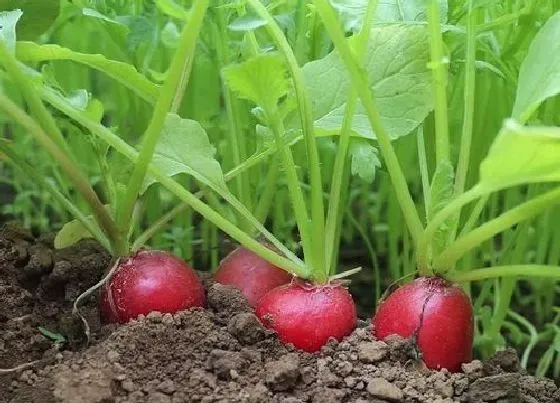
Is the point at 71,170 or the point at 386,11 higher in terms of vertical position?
the point at 386,11

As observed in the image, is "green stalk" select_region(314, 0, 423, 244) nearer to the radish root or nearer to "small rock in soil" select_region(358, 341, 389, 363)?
"small rock in soil" select_region(358, 341, 389, 363)

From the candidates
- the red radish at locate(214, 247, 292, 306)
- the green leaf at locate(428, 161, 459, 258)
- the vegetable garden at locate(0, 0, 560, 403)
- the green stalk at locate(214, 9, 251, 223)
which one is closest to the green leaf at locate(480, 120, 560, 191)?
the vegetable garden at locate(0, 0, 560, 403)

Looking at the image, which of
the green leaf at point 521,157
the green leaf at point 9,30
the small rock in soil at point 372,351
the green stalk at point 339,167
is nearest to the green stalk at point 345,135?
the green stalk at point 339,167

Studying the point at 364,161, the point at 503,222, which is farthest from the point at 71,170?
the point at 503,222

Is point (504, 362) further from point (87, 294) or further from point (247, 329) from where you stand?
point (87, 294)

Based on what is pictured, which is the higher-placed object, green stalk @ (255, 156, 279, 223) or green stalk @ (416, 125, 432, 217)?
green stalk @ (416, 125, 432, 217)

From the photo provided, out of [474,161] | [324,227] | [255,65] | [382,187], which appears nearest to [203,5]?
[255,65]

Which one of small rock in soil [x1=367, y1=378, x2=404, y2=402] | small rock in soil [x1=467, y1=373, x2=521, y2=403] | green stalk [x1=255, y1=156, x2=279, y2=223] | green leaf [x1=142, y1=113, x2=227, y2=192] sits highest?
green leaf [x1=142, y1=113, x2=227, y2=192]
